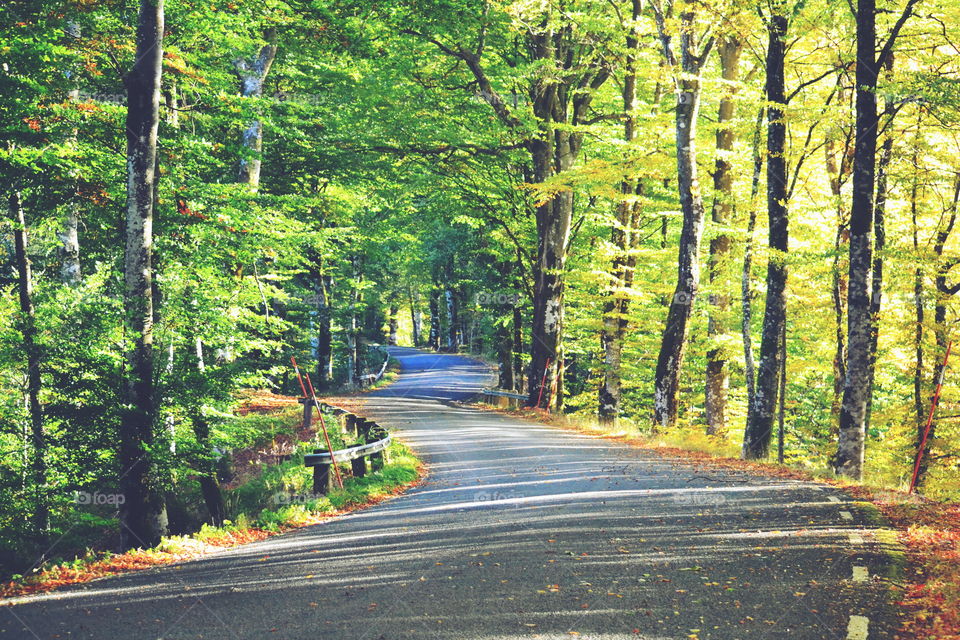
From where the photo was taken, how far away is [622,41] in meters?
20.3

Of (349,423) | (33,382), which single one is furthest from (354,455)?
(349,423)

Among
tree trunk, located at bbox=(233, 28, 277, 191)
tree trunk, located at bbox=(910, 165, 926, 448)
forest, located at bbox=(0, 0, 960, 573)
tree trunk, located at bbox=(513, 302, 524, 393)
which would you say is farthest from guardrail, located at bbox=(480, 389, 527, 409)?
tree trunk, located at bbox=(910, 165, 926, 448)

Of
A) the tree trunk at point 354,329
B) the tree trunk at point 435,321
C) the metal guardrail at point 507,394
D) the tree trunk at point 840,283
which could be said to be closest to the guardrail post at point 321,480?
the tree trunk at point 840,283

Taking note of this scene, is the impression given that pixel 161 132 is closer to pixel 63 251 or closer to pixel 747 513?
pixel 63 251

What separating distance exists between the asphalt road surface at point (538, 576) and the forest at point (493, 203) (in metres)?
3.10

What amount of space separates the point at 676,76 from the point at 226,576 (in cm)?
1388

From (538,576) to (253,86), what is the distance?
1647 centimetres

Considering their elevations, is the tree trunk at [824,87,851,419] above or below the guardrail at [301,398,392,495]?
above

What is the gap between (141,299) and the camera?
910cm

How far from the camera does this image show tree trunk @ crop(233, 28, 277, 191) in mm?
18312

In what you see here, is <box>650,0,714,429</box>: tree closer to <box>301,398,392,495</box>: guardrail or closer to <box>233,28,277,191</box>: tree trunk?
<box>301,398,392,495</box>: guardrail

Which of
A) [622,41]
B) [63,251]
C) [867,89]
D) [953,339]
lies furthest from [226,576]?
[622,41]

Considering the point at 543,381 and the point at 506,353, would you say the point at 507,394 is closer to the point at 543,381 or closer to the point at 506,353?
the point at 543,381

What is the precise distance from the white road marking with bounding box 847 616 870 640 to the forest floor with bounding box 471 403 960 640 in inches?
8.7
